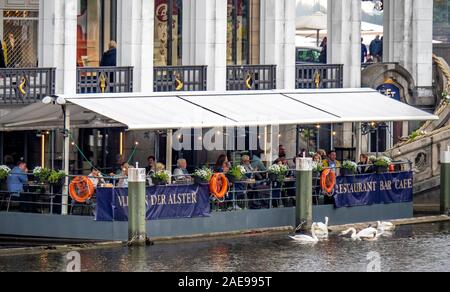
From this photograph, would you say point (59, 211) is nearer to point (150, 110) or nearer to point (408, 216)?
point (150, 110)

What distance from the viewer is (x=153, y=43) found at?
70188 mm

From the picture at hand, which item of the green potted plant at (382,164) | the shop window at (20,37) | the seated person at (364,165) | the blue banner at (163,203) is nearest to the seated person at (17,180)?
the blue banner at (163,203)

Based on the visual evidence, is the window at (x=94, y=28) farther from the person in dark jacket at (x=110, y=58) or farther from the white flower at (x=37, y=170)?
the white flower at (x=37, y=170)

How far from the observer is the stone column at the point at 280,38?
71062 millimetres

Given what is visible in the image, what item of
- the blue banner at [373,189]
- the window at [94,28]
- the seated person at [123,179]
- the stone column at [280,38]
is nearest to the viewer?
the seated person at [123,179]

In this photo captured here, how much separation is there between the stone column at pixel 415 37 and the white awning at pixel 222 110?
449 centimetres

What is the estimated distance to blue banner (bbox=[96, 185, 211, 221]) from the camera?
60781 mm

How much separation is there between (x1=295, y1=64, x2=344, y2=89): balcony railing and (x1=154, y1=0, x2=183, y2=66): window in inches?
Result: 135

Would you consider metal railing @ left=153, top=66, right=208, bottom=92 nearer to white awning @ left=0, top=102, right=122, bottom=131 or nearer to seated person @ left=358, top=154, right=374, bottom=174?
white awning @ left=0, top=102, right=122, bottom=131

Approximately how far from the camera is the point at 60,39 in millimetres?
65938

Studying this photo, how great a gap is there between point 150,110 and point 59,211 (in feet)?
13.1

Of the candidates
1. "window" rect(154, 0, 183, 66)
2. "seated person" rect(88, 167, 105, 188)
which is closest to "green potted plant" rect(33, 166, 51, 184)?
"seated person" rect(88, 167, 105, 188)
